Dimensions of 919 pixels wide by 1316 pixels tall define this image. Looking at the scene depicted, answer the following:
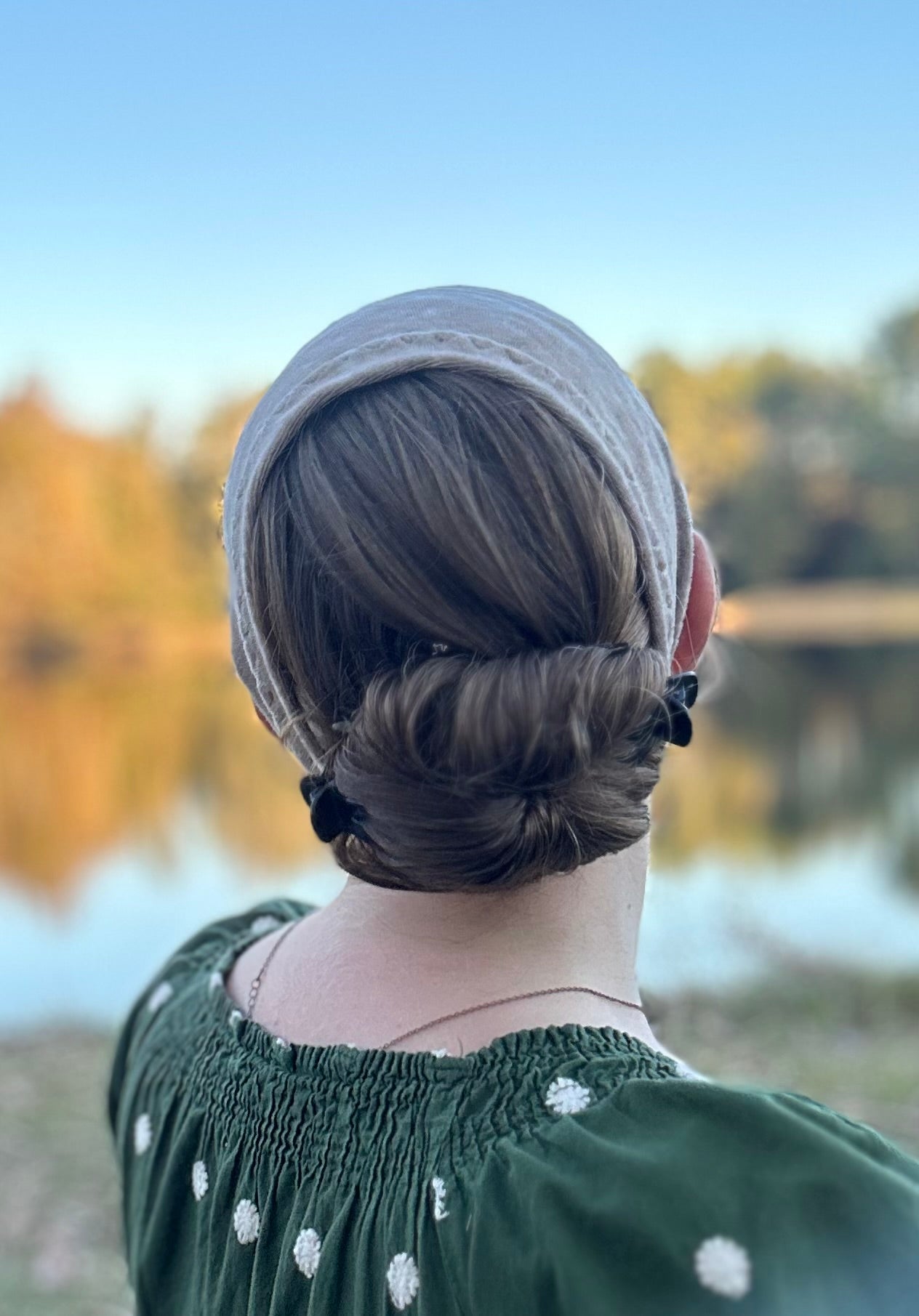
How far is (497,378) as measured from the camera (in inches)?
36.8

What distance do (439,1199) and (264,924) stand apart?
0.56m

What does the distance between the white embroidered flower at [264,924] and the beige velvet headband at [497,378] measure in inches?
13.1

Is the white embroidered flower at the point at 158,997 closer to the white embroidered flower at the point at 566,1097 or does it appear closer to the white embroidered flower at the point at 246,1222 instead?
the white embroidered flower at the point at 246,1222

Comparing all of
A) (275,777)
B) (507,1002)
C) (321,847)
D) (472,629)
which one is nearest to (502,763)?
(472,629)

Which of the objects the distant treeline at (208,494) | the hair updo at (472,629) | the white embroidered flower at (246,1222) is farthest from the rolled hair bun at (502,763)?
the distant treeline at (208,494)

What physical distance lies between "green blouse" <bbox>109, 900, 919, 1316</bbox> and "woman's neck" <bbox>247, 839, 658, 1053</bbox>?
2 centimetres

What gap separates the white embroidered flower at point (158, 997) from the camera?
1.36 m

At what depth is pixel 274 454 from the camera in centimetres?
98

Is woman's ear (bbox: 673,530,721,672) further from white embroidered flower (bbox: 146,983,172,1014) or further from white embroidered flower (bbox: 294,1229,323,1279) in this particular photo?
white embroidered flower (bbox: 146,983,172,1014)

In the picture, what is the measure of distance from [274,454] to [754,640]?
34.0m

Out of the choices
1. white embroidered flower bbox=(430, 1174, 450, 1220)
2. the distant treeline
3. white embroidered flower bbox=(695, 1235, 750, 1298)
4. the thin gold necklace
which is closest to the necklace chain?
the thin gold necklace

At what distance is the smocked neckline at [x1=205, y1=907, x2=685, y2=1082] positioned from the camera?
89cm

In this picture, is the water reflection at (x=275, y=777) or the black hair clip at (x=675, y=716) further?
the water reflection at (x=275, y=777)

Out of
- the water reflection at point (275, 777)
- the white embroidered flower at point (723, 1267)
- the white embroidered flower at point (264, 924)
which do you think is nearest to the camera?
the white embroidered flower at point (723, 1267)
